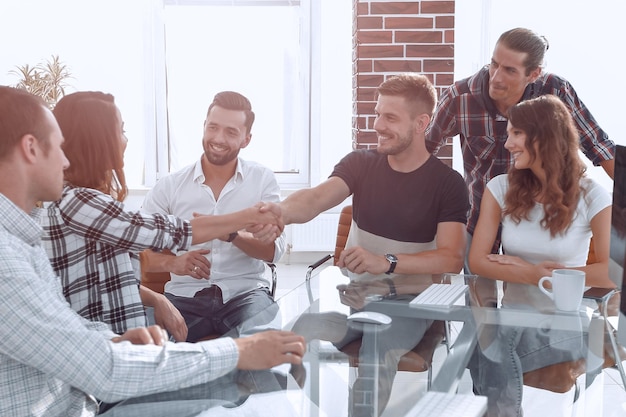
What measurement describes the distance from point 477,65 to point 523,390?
3.48 meters

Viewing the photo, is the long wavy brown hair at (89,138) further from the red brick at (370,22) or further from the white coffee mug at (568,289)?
the red brick at (370,22)

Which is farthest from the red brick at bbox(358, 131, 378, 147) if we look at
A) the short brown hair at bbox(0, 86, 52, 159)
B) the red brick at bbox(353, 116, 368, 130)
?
the short brown hair at bbox(0, 86, 52, 159)

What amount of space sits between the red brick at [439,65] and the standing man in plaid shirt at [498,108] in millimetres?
1177

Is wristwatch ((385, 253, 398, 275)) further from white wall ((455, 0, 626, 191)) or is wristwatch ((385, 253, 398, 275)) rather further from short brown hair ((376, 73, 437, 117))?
white wall ((455, 0, 626, 191))

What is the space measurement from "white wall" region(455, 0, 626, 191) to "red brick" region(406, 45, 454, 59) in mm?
1004

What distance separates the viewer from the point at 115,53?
556 cm

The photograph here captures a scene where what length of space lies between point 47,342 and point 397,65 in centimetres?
353

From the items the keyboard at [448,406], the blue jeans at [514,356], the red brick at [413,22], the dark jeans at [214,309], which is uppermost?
the red brick at [413,22]

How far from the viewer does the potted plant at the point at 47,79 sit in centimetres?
517

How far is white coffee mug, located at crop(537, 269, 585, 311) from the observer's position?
1877mm

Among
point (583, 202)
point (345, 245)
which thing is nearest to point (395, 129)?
point (345, 245)

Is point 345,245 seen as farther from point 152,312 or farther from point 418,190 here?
point 152,312

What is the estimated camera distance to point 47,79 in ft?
17.2

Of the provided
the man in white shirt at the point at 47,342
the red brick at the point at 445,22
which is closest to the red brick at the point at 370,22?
the red brick at the point at 445,22
